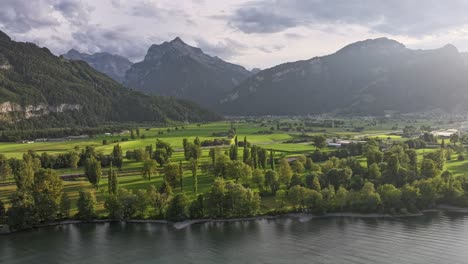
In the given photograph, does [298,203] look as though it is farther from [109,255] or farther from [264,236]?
[109,255]

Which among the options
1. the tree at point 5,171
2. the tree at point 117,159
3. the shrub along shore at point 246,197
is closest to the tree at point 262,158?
the shrub along shore at point 246,197

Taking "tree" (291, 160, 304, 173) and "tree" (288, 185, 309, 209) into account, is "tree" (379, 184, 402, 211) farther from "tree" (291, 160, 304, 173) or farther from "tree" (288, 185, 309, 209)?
"tree" (291, 160, 304, 173)

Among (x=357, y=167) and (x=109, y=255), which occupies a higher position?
(x=357, y=167)

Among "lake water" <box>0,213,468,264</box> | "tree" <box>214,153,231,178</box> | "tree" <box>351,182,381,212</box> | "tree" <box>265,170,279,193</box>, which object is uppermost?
"tree" <box>214,153,231,178</box>

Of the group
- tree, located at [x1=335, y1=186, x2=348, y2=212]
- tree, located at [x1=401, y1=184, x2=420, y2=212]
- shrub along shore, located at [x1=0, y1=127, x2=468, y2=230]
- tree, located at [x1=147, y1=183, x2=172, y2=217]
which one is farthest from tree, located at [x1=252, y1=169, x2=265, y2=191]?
tree, located at [x1=401, y1=184, x2=420, y2=212]

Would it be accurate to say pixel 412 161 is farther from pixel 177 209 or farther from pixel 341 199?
pixel 177 209

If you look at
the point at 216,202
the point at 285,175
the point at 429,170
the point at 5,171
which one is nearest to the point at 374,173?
the point at 429,170

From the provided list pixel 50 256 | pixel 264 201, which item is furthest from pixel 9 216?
pixel 264 201
